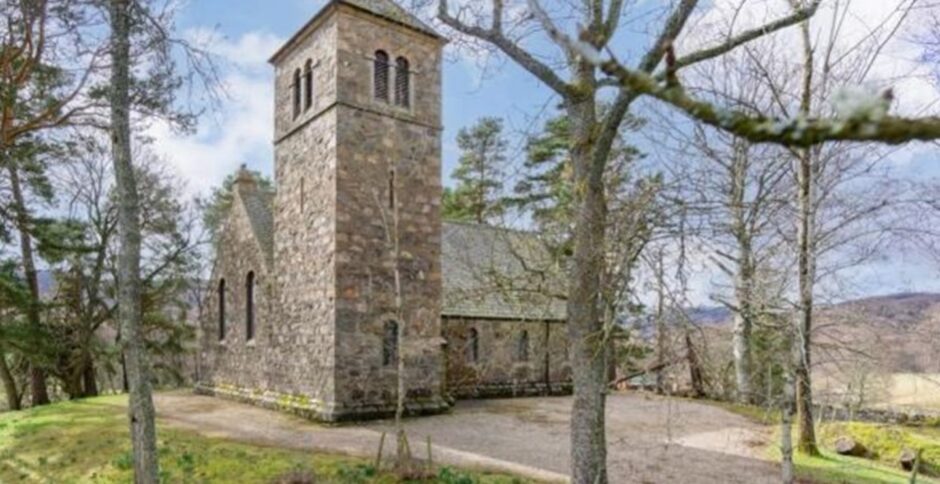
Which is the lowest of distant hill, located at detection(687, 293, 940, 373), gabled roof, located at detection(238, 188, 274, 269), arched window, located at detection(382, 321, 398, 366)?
arched window, located at detection(382, 321, 398, 366)

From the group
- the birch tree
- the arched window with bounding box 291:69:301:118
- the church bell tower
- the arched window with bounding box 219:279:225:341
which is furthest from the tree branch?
the arched window with bounding box 219:279:225:341

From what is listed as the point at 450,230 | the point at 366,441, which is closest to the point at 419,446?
the point at 366,441

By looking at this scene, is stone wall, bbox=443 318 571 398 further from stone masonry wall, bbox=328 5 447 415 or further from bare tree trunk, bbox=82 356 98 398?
bare tree trunk, bbox=82 356 98 398

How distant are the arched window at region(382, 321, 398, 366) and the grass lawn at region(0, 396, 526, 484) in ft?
15.4

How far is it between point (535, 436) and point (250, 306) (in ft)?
36.2

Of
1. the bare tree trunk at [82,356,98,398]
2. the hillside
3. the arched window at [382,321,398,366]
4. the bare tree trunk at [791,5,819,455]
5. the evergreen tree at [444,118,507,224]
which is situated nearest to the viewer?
the bare tree trunk at [791,5,819,455]

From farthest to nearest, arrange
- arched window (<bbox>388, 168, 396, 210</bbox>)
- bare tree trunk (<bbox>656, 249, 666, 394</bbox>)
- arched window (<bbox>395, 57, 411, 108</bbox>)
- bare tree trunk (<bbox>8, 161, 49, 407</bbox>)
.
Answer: arched window (<bbox>395, 57, 411, 108</bbox>)
arched window (<bbox>388, 168, 396, 210</bbox>)
bare tree trunk (<bbox>8, 161, 49, 407</bbox>)
bare tree trunk (<bbox>656, 249, 666, 394</bbox>)

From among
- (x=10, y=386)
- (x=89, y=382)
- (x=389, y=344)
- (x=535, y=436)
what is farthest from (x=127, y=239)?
(x=89, y=382)

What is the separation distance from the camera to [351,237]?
16.6 m

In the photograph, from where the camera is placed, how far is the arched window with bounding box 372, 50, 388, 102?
1780cm

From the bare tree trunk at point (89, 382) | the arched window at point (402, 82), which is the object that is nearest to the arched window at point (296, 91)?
the arched window at point (402, 82)

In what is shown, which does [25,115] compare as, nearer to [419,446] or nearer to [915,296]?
[419,446]

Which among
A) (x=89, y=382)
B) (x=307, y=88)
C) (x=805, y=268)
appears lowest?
(x=89, y=382)

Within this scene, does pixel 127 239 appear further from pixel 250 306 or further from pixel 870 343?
pixel 250 306
